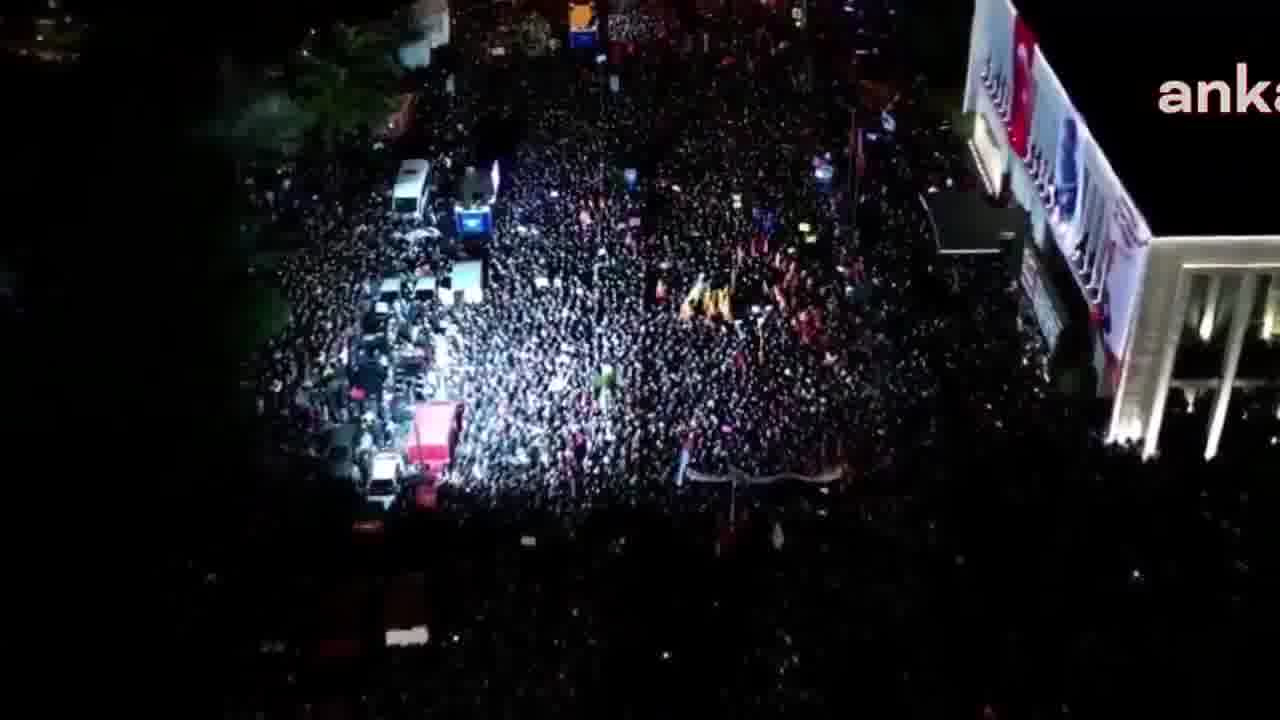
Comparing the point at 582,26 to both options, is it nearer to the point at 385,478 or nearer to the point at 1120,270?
the point at 385,478

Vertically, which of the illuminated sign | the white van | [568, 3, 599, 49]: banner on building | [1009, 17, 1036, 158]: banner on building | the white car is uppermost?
[568, 3, 599, 49]: banner on building

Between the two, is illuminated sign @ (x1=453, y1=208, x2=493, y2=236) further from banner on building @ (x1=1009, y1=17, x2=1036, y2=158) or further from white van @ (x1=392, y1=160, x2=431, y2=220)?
banner on building @ (x1=1009, y1=17, x2=1036, y2=158)

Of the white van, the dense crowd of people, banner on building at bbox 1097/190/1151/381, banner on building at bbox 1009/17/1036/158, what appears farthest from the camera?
the white van

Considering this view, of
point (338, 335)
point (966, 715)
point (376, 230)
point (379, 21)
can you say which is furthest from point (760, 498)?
point (379, 21)

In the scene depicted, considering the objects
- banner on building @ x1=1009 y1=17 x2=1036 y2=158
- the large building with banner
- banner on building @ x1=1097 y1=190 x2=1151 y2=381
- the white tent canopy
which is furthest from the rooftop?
the white tent canopy

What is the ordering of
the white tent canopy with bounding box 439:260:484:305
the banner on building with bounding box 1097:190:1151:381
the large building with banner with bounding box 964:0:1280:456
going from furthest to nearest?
the white tent canopy with bounding box 439:260:484:305
the banner on building with bounding box 1097:190:1151:381
the large building with banner with bounding box 964:0:1280:456
